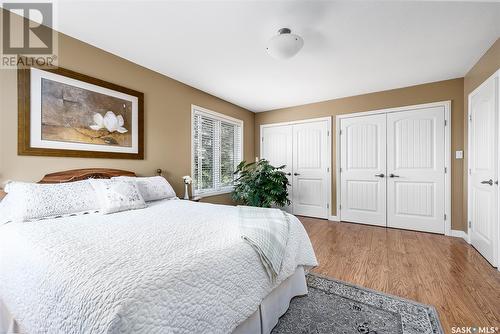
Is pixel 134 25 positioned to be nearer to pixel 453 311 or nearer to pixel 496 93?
pixel 453 311

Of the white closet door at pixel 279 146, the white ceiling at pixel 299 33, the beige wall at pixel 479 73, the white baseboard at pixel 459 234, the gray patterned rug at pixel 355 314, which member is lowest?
the gray patterned rug at pixel 355 314

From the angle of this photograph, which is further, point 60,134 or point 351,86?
point 351,86

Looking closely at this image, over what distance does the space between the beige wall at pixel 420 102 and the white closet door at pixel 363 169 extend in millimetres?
199

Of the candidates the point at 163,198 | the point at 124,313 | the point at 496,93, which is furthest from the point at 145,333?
the point at 496,93

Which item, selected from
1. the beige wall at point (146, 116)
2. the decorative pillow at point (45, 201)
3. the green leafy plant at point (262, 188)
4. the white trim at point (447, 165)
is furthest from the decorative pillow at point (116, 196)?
the white trim at point (447, 165)

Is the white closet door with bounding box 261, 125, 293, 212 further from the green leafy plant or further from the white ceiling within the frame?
the white ceiling

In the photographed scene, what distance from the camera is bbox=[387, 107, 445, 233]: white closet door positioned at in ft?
11.4

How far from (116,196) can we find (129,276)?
4.67 feet

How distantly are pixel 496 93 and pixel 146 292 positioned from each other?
3.45 meters

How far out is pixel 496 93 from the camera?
7.52ft

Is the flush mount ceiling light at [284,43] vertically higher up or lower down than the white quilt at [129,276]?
higher up

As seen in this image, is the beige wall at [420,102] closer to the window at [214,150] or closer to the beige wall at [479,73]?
the beige wall at [479,73]

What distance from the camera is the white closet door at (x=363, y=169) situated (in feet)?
12.7

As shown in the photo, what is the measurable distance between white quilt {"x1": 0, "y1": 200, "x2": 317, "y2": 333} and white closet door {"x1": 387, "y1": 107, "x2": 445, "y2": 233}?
3136 mm
